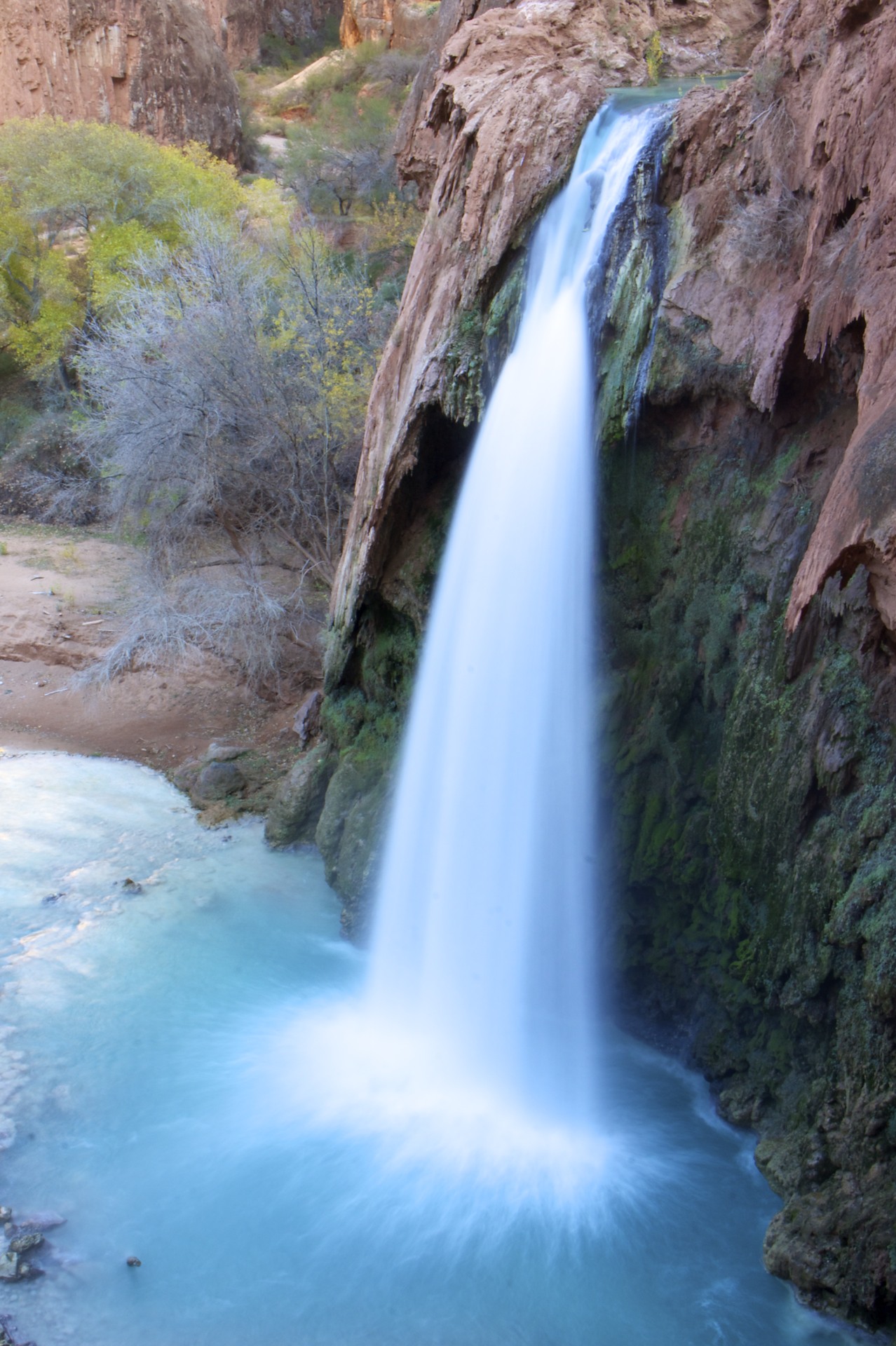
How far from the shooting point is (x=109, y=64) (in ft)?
110

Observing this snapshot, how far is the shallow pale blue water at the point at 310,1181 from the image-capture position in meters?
5.65

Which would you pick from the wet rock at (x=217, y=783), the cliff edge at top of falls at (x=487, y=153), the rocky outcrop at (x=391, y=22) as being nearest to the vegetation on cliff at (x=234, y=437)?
the wet rock at (x=217, y=783)

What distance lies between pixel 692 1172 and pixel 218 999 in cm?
430

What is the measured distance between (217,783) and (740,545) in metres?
7.81

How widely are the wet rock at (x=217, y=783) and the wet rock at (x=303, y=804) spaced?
1.16 m

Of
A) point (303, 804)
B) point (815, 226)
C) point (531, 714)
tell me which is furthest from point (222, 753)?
point (815, 226)

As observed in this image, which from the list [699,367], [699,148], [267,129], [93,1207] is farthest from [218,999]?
[267,129]

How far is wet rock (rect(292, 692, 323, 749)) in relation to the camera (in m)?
13.2

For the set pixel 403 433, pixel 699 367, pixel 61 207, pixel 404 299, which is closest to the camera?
pixel 699 367

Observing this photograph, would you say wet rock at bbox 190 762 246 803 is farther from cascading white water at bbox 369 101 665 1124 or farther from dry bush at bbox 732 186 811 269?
dry bush at bbox 732 186 811 269

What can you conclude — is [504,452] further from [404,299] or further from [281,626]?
[281,626]

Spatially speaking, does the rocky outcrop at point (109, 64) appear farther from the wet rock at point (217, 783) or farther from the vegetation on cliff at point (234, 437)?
the wet rock at point (217, 783)

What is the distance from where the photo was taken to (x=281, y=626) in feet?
48.8

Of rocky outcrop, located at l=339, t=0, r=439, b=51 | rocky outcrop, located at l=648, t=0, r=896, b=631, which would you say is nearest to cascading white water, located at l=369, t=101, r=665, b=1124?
A: rocky outcrop, located at l=648, t=0, r=896, b=631
